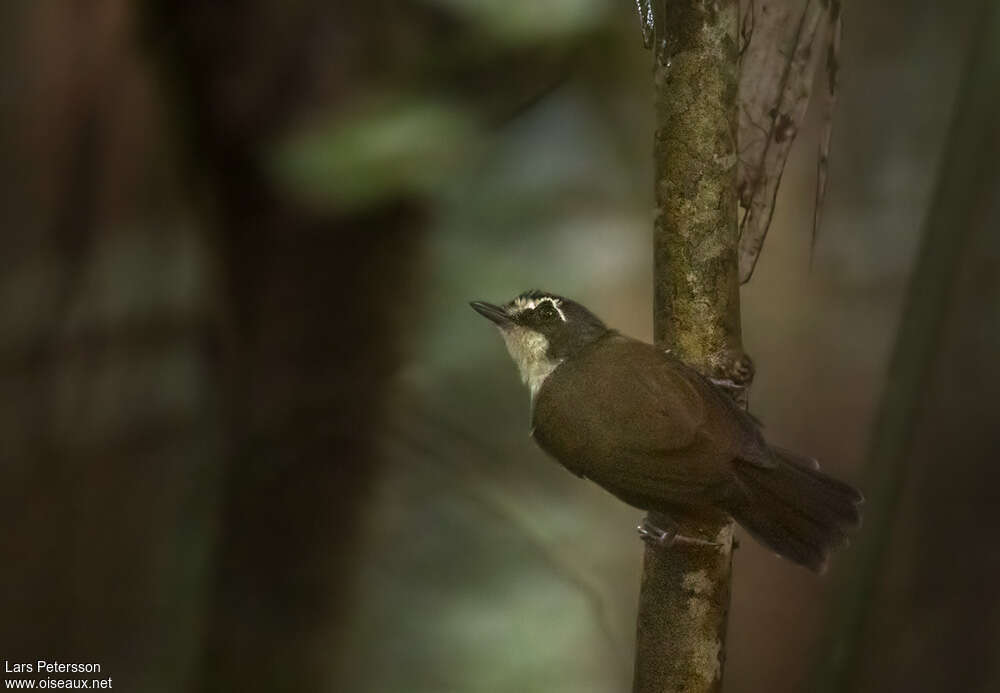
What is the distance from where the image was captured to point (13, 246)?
3.84 feet

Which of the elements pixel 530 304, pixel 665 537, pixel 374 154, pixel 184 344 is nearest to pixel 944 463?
pixel 665 537

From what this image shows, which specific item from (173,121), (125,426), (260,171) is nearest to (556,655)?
(125,426)

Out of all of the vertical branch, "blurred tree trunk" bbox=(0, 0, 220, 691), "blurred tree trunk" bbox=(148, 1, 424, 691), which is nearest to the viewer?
the vertical branch

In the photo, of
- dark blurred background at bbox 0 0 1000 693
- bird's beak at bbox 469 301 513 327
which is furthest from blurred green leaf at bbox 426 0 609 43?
bird's beak at bbox 469 301 513 327

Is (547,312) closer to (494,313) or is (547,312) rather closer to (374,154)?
(494,313)

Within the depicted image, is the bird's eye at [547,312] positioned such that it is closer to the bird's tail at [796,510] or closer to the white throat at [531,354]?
the white throat at [531,354]

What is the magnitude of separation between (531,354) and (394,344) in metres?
0.22

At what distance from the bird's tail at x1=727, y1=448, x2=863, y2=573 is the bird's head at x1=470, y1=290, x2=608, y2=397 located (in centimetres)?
26

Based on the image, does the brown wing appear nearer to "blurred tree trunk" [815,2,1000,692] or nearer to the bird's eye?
the bird's eye

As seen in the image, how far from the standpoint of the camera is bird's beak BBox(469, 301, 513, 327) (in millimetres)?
1216

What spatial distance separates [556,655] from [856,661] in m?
0.38

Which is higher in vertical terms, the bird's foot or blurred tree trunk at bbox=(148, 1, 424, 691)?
blurred tree trunk at bbox=(148, 1, 424, 691)

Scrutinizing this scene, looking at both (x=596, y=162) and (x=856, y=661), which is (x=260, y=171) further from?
(x=856, y=661)

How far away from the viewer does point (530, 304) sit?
1219mm
